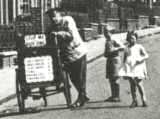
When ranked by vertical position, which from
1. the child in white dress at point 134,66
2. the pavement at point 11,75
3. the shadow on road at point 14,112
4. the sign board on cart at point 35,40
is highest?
the sign board on cart at point 35,40

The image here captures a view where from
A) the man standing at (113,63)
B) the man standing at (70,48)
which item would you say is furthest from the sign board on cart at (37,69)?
the man standing at (113,63)

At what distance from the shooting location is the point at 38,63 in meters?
9.60

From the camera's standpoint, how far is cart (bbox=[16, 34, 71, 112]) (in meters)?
9.52

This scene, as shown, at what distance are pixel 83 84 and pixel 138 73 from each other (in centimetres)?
104

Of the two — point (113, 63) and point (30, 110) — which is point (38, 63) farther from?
point (113, 63)

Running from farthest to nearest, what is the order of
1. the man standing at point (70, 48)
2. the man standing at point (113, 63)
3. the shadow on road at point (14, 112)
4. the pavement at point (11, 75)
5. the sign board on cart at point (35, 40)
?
the pavement at point (11, 75), the man standing at point (113, 63), the man standing at point (70, 48), the shadow on road at point (14, 112), the sign board on cart at point (35, 40)

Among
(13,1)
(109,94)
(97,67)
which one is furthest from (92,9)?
(109,94)

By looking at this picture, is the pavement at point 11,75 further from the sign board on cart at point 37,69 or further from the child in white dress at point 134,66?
the sign board on cart at point 37,69

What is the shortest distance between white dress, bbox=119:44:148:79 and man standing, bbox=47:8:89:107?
79 cm

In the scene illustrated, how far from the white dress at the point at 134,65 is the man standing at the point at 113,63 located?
0.56 meters

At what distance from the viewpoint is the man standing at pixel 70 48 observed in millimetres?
9844

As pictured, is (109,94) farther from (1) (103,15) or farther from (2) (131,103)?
(1) (103,15)

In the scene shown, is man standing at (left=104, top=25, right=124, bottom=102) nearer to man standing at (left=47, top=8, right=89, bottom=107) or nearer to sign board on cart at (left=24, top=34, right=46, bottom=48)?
man standing at (left=47, top=8, right=89, bottom=107)

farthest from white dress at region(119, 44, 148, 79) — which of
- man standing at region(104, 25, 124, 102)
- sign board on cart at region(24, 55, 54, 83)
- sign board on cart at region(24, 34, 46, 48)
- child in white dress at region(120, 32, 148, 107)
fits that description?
sign board on cart at region(24, 34, 46, 48)
